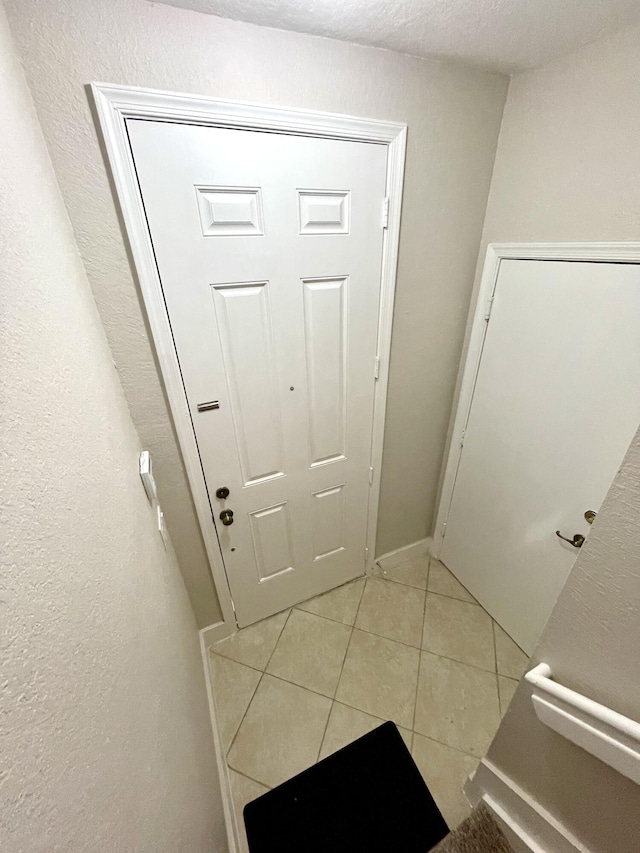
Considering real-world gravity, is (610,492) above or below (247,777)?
above

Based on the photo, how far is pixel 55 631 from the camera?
15.2 inches

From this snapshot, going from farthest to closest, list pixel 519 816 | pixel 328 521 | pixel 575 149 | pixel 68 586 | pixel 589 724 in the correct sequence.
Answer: pixel 328 521 < pixel 575 149 < pixel 519 816 < pixel 589 724 < pixel 68 586

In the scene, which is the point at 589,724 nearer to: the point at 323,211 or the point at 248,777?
the point at 248,777

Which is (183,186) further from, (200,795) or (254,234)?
(200,795)

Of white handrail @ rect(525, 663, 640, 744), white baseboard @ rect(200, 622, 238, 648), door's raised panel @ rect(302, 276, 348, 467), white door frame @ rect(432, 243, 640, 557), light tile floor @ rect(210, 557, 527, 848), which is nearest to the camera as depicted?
white handrail @ rect(525, 663, 640, 744)

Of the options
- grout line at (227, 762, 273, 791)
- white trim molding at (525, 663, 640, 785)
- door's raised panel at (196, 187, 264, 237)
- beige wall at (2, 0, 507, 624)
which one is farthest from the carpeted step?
door's raised panel at (196, 187, 264, 237)

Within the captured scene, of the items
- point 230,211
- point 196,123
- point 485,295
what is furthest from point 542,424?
point 196,123

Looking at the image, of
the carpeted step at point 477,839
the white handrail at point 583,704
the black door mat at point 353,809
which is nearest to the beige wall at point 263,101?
the black door mat at point 353,809

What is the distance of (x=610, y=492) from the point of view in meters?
0.65

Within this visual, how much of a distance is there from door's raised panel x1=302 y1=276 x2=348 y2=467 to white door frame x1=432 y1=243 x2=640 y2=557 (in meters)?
0.68

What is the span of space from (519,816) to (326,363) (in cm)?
162

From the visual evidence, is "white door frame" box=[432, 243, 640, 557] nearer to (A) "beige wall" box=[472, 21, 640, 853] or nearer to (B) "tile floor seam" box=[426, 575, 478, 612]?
(A) "beige wall" box=[472, 21, 640, 853]

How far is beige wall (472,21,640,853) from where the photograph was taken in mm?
688

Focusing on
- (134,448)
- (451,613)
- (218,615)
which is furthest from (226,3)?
(451,613)
